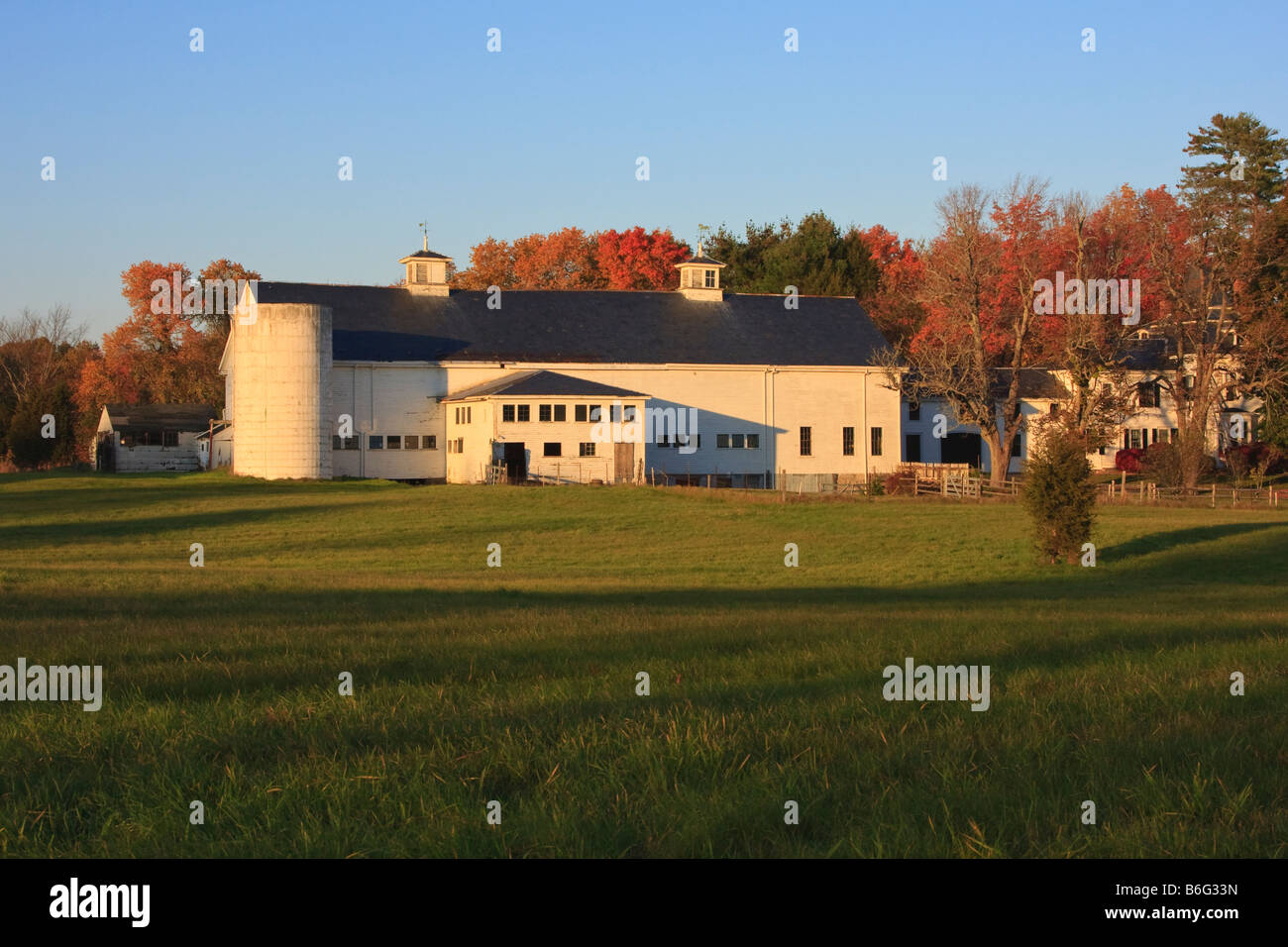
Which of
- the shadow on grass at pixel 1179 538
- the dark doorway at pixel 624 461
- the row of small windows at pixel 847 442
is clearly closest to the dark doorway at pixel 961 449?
the row of small windows at pixel 847 442

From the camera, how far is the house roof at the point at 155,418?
6688cm

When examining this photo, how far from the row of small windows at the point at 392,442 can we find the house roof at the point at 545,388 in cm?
223

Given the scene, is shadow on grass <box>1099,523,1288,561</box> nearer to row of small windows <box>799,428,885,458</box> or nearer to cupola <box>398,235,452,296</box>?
row of small windows <box>799,428,885,458</box>

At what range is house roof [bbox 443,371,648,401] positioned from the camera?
53.4m

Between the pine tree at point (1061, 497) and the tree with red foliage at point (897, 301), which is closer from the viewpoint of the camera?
the pine tree at point (1061, 497)

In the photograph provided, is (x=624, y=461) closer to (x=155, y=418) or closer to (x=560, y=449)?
(x=560, y=449)

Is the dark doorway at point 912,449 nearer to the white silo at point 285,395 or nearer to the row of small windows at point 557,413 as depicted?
the row of small windows at point 557,413

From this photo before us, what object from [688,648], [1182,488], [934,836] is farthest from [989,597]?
[1182,488]

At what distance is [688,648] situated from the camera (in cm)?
1119

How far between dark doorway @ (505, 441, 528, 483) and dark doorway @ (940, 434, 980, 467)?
2463 cm

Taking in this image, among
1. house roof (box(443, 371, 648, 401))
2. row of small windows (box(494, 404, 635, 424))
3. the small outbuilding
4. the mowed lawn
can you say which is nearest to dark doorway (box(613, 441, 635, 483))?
row of small windows (box(494, 404, 635, 424))

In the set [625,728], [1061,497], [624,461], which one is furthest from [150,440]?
[625,728]

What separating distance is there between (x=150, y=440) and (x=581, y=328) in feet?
80.6
